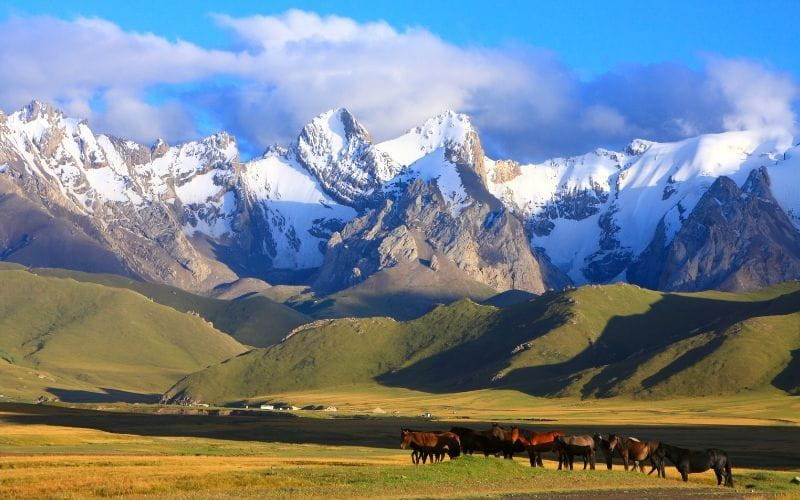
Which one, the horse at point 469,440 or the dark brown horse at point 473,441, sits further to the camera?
the horse at point 469,440

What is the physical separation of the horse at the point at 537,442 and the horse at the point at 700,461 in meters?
9.11

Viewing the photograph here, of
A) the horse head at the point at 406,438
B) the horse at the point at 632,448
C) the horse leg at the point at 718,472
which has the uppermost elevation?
the horse head at the point at 406,438

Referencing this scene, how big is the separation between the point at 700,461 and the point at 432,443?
21996 mm

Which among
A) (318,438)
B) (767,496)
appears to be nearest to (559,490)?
(767,496)

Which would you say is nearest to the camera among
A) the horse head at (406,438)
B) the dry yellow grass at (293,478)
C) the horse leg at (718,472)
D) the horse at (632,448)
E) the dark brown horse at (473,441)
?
the dry yellow grass at (293,478)

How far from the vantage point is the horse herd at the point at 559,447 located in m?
90.4

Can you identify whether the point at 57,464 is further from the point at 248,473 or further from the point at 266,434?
the point at 266,434

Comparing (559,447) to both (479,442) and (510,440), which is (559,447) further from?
(479,442)

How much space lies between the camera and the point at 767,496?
249 ft

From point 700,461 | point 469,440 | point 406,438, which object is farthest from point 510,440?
point 700,461

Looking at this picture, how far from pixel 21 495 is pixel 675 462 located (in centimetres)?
4650

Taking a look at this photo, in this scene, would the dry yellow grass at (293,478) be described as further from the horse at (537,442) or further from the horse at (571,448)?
the horse at (571,448)

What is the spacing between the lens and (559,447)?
312 feet

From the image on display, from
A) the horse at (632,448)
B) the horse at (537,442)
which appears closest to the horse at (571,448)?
the horse at (537,442)
